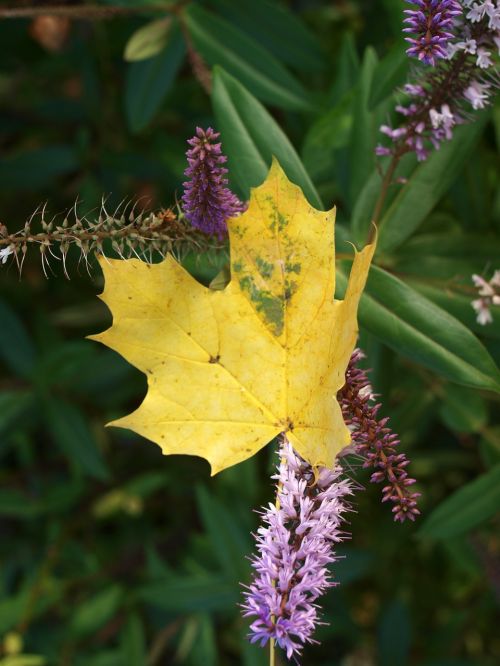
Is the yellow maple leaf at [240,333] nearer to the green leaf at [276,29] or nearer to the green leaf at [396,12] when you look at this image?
the green leaf at [396,12]

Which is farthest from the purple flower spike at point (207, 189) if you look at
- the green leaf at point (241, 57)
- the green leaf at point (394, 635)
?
the green leaf at point (394, 635)

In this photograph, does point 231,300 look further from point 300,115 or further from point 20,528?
point 20,528

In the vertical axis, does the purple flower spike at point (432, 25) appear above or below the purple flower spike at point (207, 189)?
above

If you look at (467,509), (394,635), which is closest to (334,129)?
(467,509)

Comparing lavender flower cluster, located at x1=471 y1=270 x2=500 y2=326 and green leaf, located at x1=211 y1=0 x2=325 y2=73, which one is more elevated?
green leaf, located at x1=211 y1=0 x2=325 y2=73

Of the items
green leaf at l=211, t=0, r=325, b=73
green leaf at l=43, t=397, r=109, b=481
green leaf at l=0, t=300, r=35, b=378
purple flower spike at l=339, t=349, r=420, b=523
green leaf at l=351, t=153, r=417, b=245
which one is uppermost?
green leaf at l=211, t=0, r=325, b=73

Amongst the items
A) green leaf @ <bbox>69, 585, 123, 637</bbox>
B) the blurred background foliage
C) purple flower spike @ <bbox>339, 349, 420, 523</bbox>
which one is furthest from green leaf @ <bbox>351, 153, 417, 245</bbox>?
green leaf @ <bbox>69, 585, 123, 637</bbox>

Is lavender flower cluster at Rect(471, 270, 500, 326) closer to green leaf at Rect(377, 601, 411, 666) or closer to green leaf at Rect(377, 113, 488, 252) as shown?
green leaf at Rect(377, 113, 488, 252)
